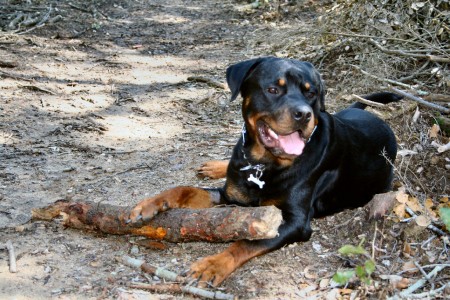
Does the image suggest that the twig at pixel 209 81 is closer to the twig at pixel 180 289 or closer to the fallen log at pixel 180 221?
the fallen log at pixel 180 221

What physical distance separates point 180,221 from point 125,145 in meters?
2.15

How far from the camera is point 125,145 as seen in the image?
5.62m

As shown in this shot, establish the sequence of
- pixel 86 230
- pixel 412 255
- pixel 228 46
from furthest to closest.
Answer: pixel 228 46 < pixel 86 230 < pixel 412 255

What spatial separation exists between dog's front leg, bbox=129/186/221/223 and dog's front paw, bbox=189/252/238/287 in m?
0.49

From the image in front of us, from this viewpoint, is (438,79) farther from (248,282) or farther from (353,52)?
(248,282)

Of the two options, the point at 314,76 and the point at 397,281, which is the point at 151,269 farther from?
the point at 314,76

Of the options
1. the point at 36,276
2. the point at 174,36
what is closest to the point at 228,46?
the point at 174,36

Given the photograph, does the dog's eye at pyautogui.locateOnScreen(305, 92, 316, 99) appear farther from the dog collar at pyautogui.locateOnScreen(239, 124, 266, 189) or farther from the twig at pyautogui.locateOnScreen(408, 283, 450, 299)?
the twig at pyautogui.locateOnScreen(408, 283, 450, 299)

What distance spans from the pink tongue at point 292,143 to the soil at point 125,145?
0.66 meters

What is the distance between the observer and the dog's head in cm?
380

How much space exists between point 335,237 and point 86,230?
174 cm

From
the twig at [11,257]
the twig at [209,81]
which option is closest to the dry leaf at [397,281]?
the twig at [11,257]

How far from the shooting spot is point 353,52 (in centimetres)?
731

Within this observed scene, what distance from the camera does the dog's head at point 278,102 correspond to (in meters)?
3.80
